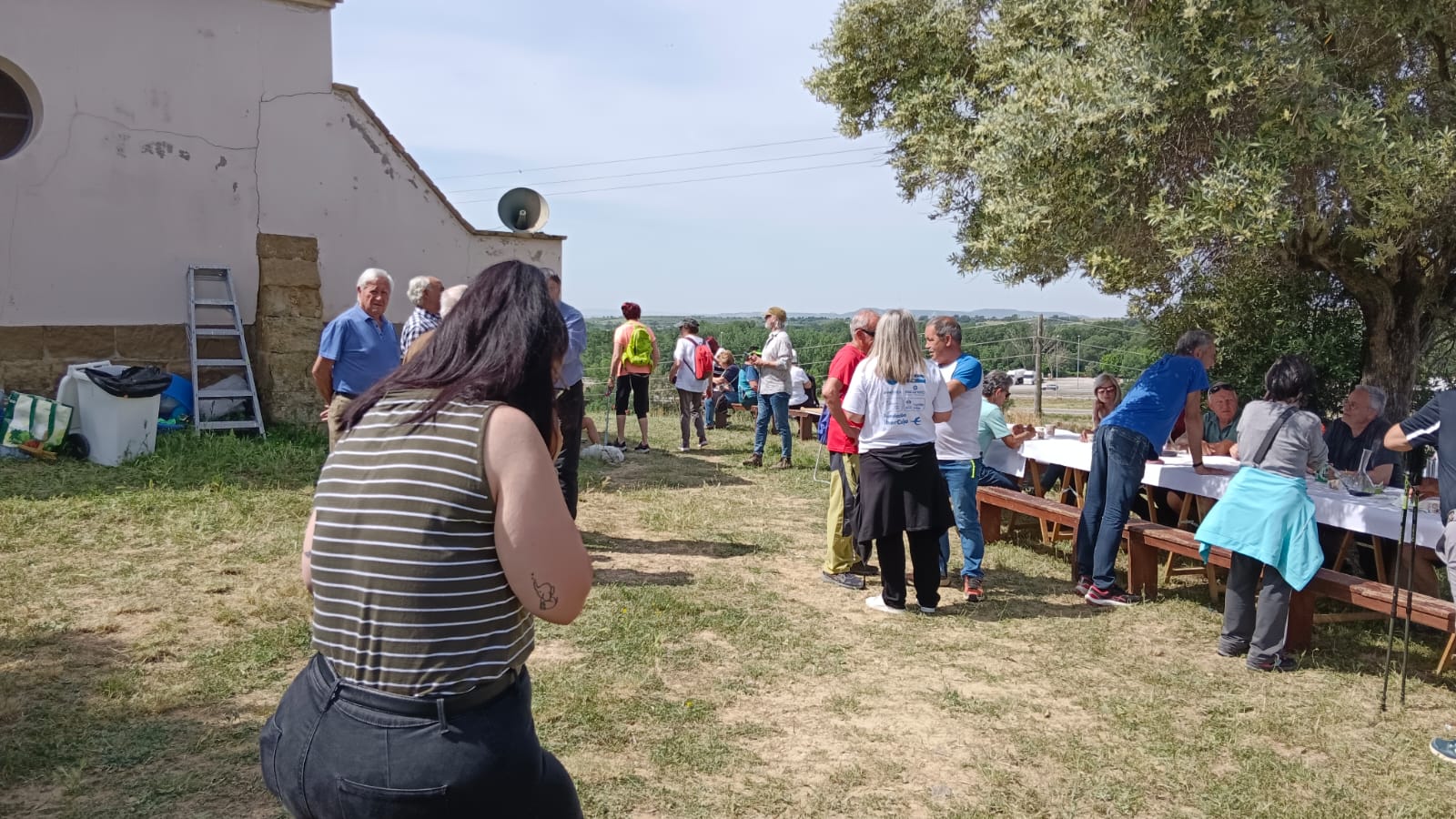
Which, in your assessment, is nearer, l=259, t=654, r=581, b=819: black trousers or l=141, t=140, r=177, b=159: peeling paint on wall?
l=259, t=654, r=581, b=819: black trousers

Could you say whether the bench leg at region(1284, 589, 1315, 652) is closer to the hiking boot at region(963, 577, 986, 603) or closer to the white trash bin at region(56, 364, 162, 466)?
the hiking boot at region(963, 577, 986, 603)

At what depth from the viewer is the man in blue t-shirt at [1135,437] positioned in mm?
5840

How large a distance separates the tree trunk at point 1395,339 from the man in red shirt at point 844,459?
14.3 feet

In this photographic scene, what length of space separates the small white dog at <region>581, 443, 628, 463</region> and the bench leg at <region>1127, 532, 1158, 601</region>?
605 cm

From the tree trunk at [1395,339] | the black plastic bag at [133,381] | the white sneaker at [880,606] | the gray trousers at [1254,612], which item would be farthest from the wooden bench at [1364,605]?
the black plastic bag at [133,381]

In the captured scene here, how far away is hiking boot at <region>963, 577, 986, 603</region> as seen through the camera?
19.7ft

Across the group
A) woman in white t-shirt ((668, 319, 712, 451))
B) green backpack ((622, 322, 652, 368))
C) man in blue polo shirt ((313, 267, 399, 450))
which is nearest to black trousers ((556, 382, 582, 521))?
man in blue polo shirt ((313, 267, 399, 450))

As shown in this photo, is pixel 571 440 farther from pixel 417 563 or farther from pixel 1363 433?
pixel 1363 433

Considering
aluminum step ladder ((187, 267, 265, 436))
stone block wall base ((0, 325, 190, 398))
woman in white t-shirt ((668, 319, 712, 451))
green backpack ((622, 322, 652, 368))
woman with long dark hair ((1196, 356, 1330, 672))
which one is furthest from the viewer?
woman in white t-shirt ((668, 319, 712, 451))

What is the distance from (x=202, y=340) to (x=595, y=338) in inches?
643

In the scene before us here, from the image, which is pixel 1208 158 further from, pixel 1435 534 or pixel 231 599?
pixel 231 599

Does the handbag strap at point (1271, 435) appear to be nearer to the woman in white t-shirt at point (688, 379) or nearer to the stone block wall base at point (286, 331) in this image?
the woman in white t-shirt at point (688, 379)

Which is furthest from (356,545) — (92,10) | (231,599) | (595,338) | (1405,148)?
(595,338)

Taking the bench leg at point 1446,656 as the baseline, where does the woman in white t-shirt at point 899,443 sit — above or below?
above
